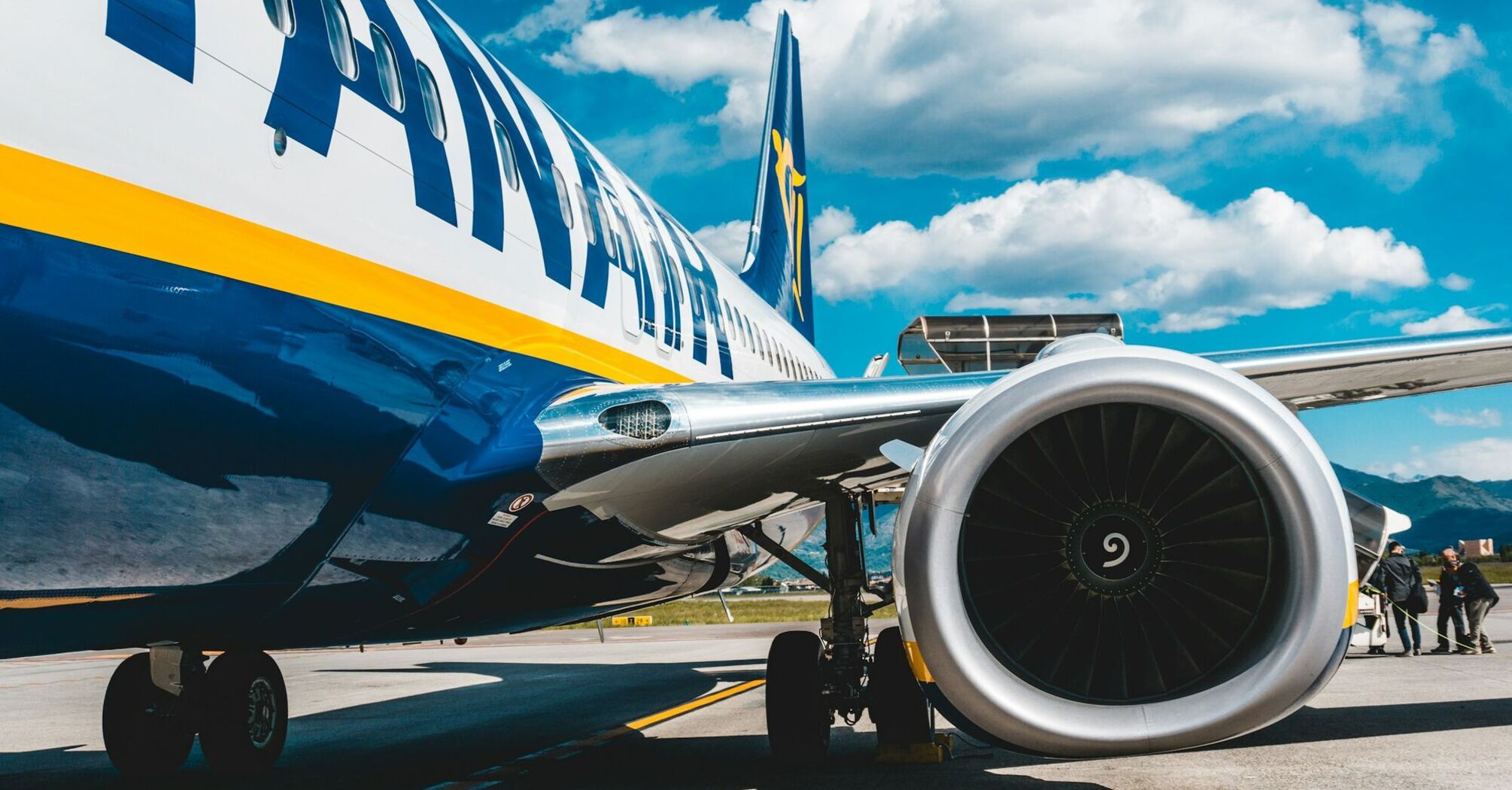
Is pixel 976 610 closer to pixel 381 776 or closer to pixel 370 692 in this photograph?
pixel 381 776

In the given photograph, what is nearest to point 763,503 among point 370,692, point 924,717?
point 924,717

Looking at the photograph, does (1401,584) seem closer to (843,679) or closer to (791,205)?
(791,205)

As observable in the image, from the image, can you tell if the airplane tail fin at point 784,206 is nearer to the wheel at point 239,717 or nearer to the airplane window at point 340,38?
the wheel at point 239,717

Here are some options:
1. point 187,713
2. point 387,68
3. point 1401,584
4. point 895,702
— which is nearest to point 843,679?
point 895,702

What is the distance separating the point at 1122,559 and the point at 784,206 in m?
12.0

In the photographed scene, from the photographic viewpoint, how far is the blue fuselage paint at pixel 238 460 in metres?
2.53

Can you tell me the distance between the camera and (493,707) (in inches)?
414

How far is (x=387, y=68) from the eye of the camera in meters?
3.93

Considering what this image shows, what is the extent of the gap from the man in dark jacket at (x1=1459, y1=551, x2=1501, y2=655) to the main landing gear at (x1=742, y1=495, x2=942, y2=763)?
10.6 meters

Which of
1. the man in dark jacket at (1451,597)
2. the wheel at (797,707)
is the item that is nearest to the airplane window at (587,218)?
the wheel at (797,707)

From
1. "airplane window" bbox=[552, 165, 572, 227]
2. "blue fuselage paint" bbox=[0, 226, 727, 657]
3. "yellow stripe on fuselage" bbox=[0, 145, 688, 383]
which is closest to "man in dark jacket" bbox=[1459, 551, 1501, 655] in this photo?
"airplane window" bbox=[552, 165, 572, 227]

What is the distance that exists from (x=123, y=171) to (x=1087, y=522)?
308 centimetres

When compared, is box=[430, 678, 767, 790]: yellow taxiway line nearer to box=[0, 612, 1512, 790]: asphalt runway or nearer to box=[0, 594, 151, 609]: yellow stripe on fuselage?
box=[0, 612, 1512, 790]: asphalt runway

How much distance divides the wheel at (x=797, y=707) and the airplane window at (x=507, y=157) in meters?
2.91
